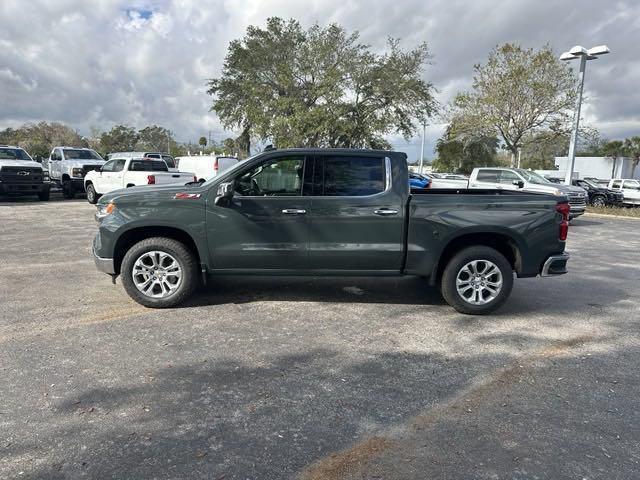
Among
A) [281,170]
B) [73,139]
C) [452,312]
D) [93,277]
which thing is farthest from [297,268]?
[73,139]

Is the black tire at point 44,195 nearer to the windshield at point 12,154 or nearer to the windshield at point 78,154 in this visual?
the windshield at point 12,154

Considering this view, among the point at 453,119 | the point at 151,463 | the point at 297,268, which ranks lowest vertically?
the point at 151,463

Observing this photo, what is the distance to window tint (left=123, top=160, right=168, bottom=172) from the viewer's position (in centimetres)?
1630

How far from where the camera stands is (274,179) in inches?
210

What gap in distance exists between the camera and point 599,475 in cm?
264

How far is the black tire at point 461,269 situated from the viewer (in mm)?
5266

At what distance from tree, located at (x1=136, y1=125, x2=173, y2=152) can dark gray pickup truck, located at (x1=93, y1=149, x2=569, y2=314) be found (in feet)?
244

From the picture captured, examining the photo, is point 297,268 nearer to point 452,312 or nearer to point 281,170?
point 281,170

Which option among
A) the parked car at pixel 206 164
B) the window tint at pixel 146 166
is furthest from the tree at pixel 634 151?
the window tint at pixel 146 166

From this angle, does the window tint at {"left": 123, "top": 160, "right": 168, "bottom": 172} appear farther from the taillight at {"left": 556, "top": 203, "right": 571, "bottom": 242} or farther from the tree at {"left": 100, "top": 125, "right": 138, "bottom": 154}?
the tree at {"left": 100, "top": 125, "right": 138, "bottom": 154}

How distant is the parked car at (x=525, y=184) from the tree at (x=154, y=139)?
66.6 m

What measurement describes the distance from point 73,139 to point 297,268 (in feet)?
218

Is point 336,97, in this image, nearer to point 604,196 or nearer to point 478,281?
point 604,196

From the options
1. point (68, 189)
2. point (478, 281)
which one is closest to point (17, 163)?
point (68, 189)
